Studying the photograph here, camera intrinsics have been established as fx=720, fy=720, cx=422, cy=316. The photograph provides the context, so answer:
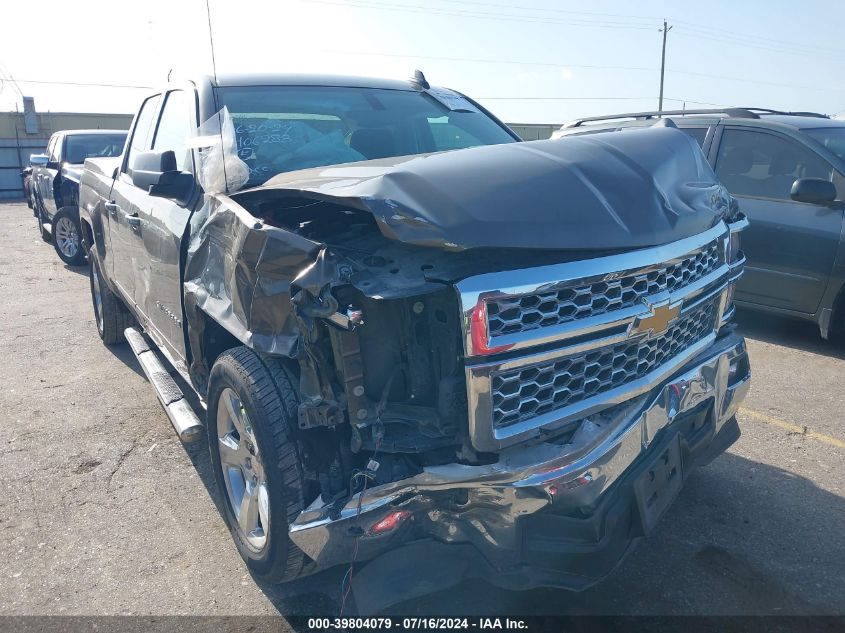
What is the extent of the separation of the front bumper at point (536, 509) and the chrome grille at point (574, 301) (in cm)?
35

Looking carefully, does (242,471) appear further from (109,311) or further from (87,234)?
(87,234)

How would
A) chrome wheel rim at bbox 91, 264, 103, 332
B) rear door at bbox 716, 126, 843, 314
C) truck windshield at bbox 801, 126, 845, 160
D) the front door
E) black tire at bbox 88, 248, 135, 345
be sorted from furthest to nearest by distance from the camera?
1. the front door
2. chrome wheel rim at bbox 91, 264, 103, 332
3. black tire at bbox 88, 248, 135, 345
4. truck windshield at bbox 801, 126, 845, 160
5. rear door at bbox 716, 126, 843, 314

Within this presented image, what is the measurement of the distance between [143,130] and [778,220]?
16.6ft

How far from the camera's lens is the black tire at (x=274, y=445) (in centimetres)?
253

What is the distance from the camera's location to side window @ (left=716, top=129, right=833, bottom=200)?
238 inches

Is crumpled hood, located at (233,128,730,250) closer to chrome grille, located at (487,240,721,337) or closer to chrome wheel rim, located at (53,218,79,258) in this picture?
chrome grille, located at (487,240,721,337)

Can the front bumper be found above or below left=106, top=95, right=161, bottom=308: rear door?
below

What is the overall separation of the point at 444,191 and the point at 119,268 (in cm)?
364

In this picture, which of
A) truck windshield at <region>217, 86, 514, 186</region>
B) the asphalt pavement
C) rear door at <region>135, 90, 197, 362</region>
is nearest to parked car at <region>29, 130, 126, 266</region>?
the asphalt pavement

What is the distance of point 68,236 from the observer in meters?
10.6

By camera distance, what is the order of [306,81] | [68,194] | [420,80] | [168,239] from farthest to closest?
[68,194]
[420,80]
[306,81]
[168,239]

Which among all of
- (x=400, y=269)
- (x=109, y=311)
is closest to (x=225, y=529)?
(x=400, y=269)

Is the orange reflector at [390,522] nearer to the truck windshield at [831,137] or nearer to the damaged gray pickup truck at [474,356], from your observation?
the damaged gray pickup truck at [474,356]

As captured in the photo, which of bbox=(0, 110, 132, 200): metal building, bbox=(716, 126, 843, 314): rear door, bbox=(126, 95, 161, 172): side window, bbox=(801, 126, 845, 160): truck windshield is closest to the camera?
bbox=(126, 95, 161, 172): side window
